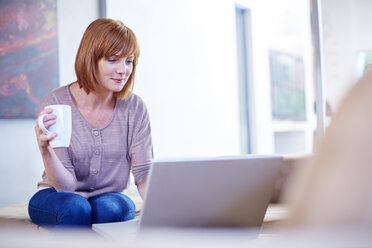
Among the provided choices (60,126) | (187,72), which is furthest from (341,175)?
(187,72)

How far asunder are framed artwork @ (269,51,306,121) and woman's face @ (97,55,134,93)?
4524mm

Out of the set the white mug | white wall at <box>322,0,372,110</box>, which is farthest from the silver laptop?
white wall at <box>322,0,372,110</box>

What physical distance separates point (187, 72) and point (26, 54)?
6.23 ft

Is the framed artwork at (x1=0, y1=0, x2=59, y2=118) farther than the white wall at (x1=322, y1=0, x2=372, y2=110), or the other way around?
the white wall at (x1=322, y1=0, x2=372, y2=110)

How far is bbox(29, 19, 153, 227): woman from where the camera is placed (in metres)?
1.68

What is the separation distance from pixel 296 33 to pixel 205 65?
2900 millimetres

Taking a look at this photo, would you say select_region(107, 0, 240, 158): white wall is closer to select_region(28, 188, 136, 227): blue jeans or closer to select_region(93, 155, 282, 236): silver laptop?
select_region(28, 188, 136, 227): blue jeans

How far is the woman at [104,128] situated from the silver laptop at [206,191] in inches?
26.6

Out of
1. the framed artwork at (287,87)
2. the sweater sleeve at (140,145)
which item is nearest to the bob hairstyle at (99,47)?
the sweater sleeve at (140,145)

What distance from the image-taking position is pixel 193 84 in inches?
169

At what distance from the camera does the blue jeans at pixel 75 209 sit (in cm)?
147

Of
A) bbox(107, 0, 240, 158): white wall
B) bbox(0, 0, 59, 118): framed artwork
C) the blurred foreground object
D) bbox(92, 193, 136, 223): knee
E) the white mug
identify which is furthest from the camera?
bbox(107, 0, 240, 158): white wall

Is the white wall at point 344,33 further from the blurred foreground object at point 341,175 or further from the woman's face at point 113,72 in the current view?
the blurred foreground object at point 341,175

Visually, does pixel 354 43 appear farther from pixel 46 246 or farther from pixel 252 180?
pixel 46 246
